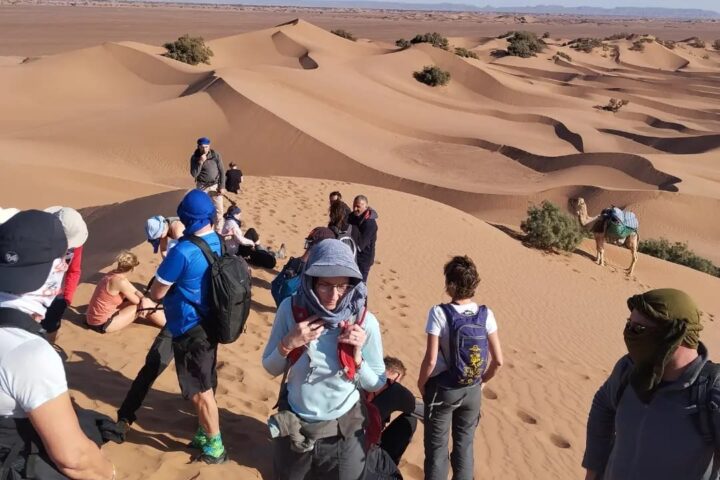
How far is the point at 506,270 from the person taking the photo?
39.1ft

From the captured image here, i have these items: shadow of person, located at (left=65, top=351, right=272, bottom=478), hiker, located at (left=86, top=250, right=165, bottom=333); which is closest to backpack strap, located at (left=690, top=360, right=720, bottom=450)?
shadow of person, located at (left=65, top=351, right=272, bottom=478)

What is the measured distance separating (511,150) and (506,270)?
42.7 ft

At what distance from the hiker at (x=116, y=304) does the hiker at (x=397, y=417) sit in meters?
2.78

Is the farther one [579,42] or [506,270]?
[579,42]

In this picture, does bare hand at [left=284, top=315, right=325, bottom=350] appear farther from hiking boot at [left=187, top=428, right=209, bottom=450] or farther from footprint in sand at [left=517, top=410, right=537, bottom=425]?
footprint in sand at [left=517, top=410, right=537, bottom=425]

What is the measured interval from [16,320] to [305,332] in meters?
1.17

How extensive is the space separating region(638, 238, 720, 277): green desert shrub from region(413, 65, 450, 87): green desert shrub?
2175 centimetres

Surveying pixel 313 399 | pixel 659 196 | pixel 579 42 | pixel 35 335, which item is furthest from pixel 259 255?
pixel 579 42

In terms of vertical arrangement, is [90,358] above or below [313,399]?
below

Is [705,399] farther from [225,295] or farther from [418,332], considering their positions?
[418,332]

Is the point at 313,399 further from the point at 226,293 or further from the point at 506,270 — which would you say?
the point at 506,270

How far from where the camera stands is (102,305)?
595 centimetres

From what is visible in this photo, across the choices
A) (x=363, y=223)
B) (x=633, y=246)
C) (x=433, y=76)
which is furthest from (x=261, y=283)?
(x=433, y=76)

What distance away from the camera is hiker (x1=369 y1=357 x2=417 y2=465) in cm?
380
